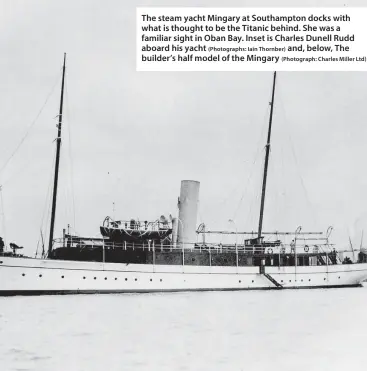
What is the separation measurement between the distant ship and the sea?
6.00 meters

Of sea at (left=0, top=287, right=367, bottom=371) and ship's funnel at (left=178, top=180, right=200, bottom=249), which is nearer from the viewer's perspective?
sea at (left=0, top=287, right=367, bottom=371)

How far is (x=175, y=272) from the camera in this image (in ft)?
83.7

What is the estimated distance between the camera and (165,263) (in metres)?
25.6

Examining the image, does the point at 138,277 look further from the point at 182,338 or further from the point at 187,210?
the point at 182,338

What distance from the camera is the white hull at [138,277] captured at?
866 inches

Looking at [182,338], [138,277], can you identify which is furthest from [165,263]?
[182,338]

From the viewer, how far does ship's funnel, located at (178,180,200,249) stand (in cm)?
2677

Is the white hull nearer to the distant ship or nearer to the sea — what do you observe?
the distant ship

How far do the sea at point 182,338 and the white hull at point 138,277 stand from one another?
557 centimetres

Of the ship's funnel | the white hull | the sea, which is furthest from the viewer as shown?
the ship's funnel

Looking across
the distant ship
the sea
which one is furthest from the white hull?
the sea

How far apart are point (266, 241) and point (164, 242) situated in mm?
6347

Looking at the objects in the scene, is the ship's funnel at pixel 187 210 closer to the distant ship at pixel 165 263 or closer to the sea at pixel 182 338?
the distant ship at pixel 165 263

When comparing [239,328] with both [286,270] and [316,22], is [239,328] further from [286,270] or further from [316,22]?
[286,270]
